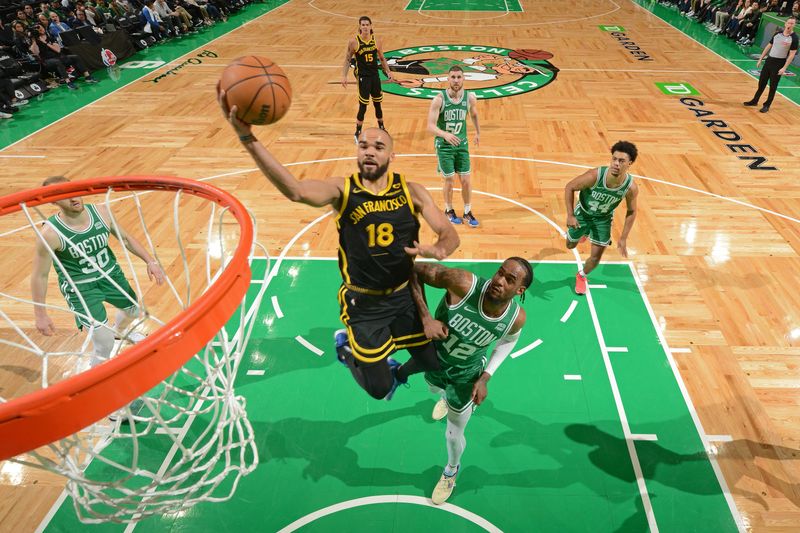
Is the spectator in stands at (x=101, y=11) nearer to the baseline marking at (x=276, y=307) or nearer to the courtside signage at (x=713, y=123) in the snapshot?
the baseline marking at (x=276, y=307)

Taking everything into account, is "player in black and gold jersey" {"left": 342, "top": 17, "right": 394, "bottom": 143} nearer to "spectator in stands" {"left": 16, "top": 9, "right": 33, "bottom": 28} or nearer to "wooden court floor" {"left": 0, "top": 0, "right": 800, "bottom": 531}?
"wooden court floor" {"left": 0, "top": 0, "right": 800, "bottom": 531}

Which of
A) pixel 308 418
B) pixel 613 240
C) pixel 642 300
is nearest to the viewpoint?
pixel 308 418

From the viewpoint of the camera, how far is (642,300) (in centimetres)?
560

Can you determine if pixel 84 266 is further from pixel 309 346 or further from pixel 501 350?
pixel 501 350

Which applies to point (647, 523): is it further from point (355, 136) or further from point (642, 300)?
point (355, 136)

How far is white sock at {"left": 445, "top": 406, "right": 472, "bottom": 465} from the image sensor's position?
3.38 metres

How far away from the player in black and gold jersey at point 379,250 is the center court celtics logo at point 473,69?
9.12 meters

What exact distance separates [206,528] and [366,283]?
2.03 metres

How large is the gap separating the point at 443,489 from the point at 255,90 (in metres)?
2.88

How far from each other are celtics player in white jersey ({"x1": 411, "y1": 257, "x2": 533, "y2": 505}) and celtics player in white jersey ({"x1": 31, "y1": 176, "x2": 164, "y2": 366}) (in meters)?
2.25

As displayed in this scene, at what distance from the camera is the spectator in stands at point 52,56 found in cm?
1264

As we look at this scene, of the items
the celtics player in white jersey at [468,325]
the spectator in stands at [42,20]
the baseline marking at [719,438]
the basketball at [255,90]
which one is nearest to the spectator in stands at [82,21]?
the spectator in stands at [42,20]

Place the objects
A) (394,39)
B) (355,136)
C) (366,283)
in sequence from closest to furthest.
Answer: (366,283) < (355,136) < (394,39)

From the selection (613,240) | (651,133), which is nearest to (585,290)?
(613,240)
